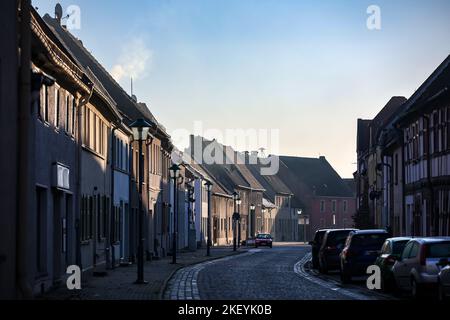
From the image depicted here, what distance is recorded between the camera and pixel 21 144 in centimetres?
1964

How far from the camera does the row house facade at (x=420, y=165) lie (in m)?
37.2

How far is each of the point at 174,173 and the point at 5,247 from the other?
1008 inches

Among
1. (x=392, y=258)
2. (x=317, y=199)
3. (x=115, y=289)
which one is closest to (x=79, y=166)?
(x=115, y=289)

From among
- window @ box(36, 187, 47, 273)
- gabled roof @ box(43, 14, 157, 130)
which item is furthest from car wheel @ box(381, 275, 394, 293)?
gabled roof @ box(43, 14, 157, 130)

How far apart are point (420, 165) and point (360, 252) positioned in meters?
12.0

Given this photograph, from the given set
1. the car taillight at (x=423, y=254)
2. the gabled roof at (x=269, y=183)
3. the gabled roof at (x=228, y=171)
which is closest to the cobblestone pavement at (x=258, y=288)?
the car taillight at (x=423, y=254)

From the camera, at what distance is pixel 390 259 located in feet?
86.1

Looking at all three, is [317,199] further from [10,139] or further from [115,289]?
[10,139]

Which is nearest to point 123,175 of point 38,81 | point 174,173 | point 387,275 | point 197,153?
point 174,173

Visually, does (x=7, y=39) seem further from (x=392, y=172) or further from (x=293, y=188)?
(x=293, y=188)

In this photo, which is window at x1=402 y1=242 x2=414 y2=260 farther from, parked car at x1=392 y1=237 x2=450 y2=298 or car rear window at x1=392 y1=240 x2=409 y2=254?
car rear window at x1=392 y1=240 x2=409 y2=254

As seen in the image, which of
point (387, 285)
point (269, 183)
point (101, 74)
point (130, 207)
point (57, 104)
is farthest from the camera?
point (269, 183)

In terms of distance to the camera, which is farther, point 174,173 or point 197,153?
point 197,153

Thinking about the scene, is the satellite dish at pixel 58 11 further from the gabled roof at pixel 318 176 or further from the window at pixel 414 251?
the gabled roof at pixel 318 176
